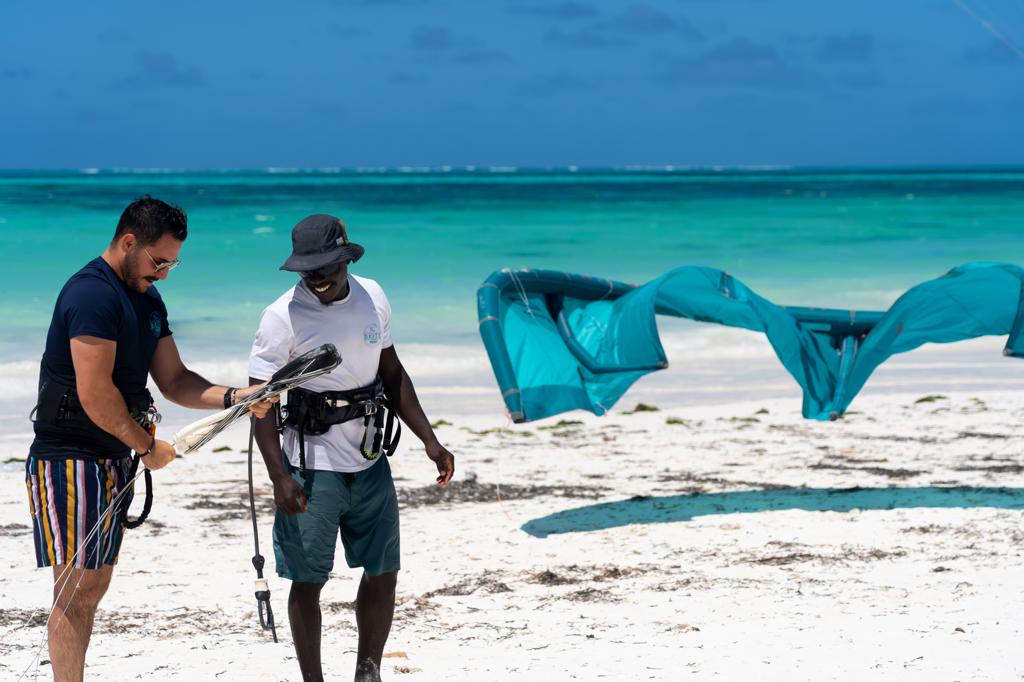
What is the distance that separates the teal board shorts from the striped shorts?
449mm

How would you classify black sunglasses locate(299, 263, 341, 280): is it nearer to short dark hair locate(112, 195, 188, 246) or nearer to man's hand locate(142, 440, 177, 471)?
short dark hair locate(112, 195, 188, 246)

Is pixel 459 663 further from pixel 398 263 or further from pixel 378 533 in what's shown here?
pixel 398 263

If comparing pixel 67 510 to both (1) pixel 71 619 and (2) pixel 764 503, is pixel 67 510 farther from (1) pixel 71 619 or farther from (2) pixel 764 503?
(2) pixel 764 503

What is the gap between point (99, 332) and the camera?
2979mm

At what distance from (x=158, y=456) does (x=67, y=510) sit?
0.82ft

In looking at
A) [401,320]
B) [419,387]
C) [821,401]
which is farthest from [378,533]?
[401,320]

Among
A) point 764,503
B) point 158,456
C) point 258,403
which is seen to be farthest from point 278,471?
point 764,503

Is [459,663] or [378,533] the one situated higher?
[378,533]

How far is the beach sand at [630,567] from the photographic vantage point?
3.90 m

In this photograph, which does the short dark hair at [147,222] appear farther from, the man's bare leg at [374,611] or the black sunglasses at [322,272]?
the man's bare leg at [374,611]

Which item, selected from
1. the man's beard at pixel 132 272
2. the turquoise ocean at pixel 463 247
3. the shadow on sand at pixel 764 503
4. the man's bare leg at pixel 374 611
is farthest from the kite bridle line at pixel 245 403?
the turquoise ocean at pixel 463 247

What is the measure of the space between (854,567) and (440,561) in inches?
66.2

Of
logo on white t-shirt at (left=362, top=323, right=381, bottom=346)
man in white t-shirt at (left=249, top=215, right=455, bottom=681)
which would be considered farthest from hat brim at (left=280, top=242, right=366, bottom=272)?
logo on white t-shirt at (left=362, top=323, right=381, bottom=346)

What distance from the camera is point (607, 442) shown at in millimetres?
8023
